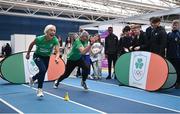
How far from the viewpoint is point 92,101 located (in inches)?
221

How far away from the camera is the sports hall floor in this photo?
4.87 m

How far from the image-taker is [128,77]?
7.60 meters

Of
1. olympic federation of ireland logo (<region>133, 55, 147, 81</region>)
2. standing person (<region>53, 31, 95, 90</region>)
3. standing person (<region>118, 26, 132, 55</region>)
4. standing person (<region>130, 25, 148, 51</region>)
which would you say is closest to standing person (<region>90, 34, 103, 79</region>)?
standing person (<region>118, 26, 132, 55</region>)

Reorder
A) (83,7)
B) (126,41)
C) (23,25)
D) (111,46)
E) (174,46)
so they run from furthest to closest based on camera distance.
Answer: (23,25)
(83,7)
(111,46)
(126,41)
(174,46)

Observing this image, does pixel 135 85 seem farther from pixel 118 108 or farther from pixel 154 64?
pixel 118 108

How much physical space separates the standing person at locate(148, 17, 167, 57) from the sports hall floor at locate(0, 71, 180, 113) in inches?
37.7

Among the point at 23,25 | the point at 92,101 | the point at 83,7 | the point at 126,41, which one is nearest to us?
the point at 92,101

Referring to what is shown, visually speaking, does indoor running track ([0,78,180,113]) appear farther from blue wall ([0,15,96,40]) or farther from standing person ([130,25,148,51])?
blue wall ([0,15,96,40])

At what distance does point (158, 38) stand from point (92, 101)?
7.92ft

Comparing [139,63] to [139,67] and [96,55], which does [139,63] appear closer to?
[139,67]

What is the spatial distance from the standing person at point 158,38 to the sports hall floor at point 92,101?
3.14 feet

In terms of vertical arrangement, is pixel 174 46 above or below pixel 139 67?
above

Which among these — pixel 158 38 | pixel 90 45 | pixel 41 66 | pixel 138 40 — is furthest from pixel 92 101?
pixel 138 40

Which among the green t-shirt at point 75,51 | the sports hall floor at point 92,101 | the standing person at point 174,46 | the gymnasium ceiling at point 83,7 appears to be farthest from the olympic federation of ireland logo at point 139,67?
the gymnasium ceiling at point 83,7
